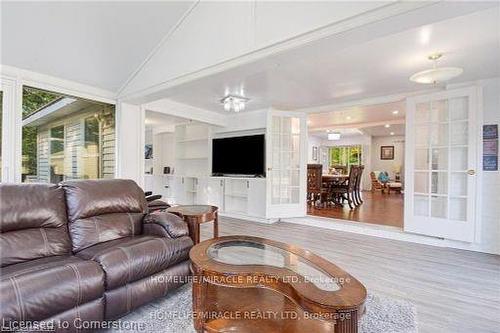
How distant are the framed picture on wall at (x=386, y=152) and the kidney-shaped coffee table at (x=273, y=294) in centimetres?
1048

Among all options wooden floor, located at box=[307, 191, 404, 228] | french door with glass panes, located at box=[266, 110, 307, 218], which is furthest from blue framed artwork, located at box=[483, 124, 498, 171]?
french door with glass panes, located at box=[266, 110, 307, 218]

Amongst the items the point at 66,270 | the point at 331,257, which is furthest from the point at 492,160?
the point at 66,270

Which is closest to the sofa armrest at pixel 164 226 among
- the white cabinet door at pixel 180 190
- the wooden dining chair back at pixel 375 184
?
the white cabinet door at pixel 180 190

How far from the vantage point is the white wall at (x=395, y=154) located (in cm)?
1047

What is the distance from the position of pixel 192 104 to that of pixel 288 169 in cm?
227

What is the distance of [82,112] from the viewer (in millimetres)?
3432

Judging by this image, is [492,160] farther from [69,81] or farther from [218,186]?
[69,81]

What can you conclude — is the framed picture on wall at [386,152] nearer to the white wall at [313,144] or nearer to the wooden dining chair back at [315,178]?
the white wall at [313,144]

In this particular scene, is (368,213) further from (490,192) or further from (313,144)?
(313,144)

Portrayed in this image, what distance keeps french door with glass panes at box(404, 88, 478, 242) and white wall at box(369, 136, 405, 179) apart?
7294mm

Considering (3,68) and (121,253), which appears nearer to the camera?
(121,253)

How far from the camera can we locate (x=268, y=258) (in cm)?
178

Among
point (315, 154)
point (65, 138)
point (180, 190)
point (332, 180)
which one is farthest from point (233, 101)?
point (315, 154)

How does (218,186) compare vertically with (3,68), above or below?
below
